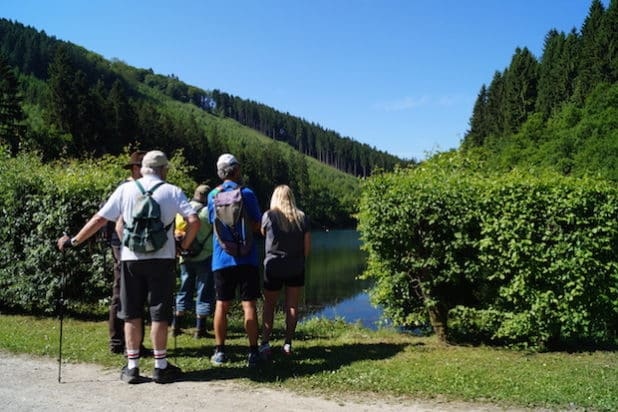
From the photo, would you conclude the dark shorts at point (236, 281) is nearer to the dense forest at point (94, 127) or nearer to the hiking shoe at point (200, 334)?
the hiking shoe at point (200, 334)

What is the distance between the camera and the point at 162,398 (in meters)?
4.82

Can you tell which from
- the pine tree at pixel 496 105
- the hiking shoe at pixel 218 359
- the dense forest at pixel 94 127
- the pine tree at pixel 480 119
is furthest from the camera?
the pine tree at pixel 480 119

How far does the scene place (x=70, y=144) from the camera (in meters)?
58.6

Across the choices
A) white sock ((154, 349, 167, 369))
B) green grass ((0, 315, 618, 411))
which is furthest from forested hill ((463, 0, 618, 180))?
white sock ((154, 349, 167, 369))

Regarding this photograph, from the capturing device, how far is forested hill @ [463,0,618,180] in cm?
5606

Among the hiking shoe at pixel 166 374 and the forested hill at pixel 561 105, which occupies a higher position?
the forested hill at pixel 561 105

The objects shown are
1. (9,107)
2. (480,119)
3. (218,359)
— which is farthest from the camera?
(480,119)

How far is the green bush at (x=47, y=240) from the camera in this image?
9.11m

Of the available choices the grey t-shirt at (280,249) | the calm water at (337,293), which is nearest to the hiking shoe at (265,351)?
the grey t-shirt at (280,249)

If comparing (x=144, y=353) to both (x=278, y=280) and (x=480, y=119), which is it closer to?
(x=278, y=280)

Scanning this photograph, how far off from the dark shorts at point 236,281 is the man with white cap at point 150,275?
2.13 feet

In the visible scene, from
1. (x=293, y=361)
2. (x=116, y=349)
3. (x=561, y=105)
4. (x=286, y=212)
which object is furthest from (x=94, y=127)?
(x=561, y=105)

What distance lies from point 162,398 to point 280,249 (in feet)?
7.63

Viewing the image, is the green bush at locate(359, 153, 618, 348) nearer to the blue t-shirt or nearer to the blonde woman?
the blonde woman
